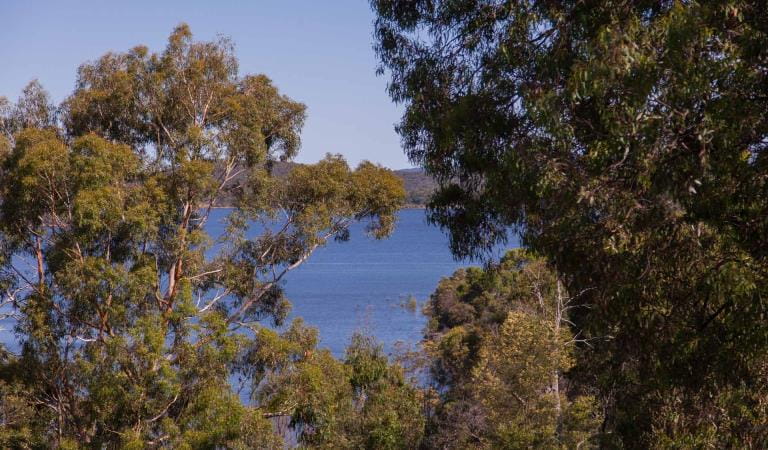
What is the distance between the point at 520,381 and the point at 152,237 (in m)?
6.99

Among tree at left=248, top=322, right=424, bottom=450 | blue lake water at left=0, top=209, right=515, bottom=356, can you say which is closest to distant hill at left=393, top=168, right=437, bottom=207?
→ blue lake water at left=0, top=209, right=515, bottom=356

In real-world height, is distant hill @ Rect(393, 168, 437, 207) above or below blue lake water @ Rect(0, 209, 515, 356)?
above

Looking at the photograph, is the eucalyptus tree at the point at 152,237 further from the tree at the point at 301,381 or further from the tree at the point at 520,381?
the tree at the point at 520,381

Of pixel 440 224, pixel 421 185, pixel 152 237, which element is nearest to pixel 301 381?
pixel 152 237

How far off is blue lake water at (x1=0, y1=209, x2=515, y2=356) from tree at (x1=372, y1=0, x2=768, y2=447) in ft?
11.9

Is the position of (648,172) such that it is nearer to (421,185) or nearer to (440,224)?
(440,224)

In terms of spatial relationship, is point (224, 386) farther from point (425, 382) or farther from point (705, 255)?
point (425, 382)

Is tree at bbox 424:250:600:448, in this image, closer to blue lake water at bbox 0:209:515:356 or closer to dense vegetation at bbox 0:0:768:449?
dense vegetation at bbox 0:0:768:449

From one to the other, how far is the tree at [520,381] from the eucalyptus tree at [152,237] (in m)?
3.64

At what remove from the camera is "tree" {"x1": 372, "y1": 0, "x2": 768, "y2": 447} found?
5.32m

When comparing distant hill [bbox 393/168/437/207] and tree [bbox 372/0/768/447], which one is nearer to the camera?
tree [bbox 372/0/768/447]

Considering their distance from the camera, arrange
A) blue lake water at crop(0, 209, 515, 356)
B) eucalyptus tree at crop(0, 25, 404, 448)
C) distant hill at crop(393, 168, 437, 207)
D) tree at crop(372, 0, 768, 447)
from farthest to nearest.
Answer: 1. blue lake water at crop(0, 209, 515, 356)
2. eucalyptus tree at crop(0, 25, 404, 448)
3. distant hill at crop(393, 168, 437, 207)
4. tree at crop(372, 0, 768, 447)

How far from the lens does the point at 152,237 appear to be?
12.3 m

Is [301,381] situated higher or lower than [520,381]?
higher
